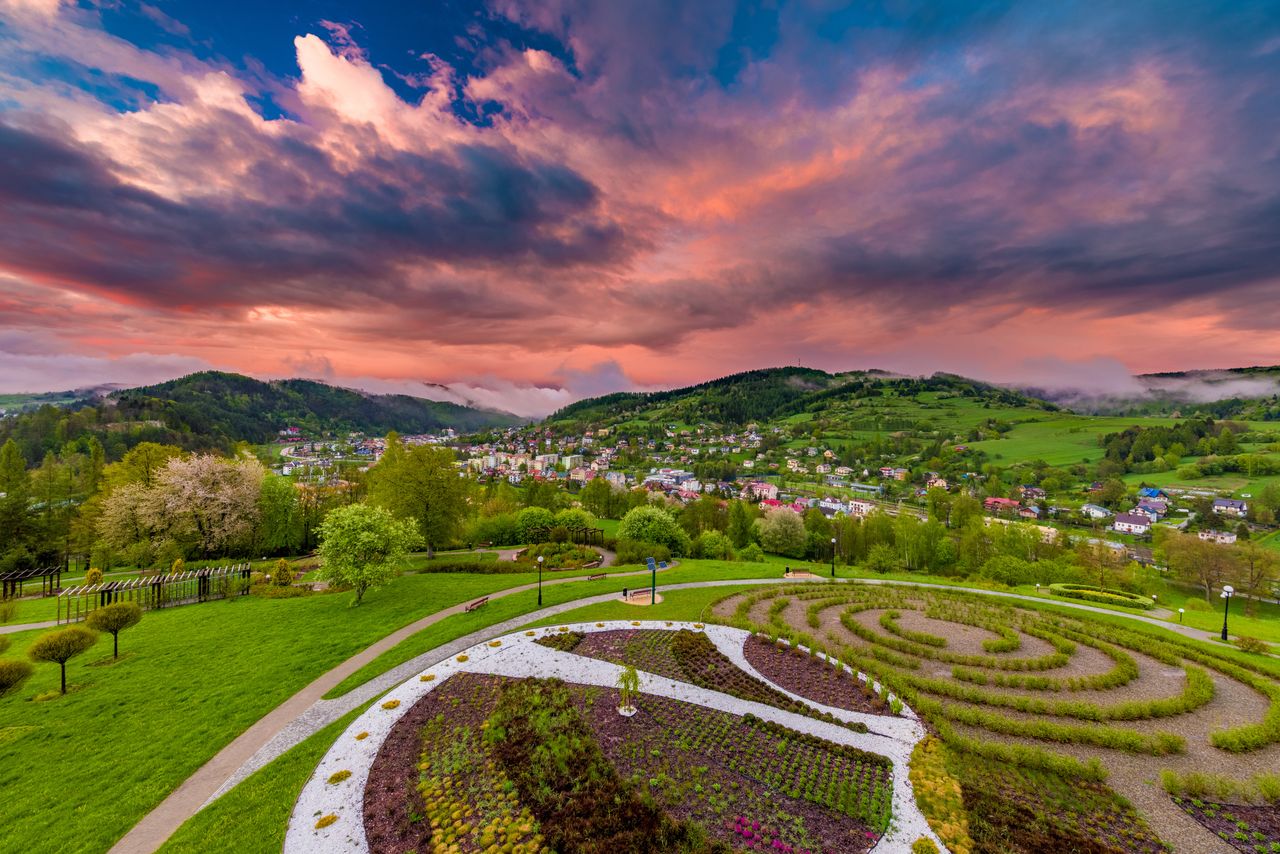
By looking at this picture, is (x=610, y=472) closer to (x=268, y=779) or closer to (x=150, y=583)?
(x=150, y=583)

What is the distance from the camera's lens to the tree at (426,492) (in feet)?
142

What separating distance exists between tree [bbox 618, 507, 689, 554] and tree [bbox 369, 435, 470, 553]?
1766cm

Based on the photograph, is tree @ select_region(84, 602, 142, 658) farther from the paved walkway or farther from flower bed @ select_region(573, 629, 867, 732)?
flower bed @ select_region(573, 629, 867, 732)

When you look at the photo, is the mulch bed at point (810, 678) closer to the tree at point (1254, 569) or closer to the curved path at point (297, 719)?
the curved path at point (297, 719)

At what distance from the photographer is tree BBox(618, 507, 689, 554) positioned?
1960 inches

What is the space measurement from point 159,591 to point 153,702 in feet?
60.0

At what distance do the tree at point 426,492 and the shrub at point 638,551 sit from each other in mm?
16868

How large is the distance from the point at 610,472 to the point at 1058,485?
463 ft

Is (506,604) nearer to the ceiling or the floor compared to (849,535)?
nearer to the ceiling

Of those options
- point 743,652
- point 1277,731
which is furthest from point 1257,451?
point 743,652

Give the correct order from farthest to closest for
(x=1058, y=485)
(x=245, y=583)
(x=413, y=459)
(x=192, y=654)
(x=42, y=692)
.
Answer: (x=1058, y=485) → (x=413, y=459) → (x=245, y=583) → (x=192, y=654) → (x=42, y=692)

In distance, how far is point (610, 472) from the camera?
579 feet

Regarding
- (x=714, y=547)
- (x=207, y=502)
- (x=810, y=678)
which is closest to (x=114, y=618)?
(x=207, y=502)

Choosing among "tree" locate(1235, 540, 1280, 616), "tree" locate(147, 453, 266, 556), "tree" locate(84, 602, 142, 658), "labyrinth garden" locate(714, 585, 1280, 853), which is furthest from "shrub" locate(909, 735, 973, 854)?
"tree" locate(1235, 540, 1280, 616)
